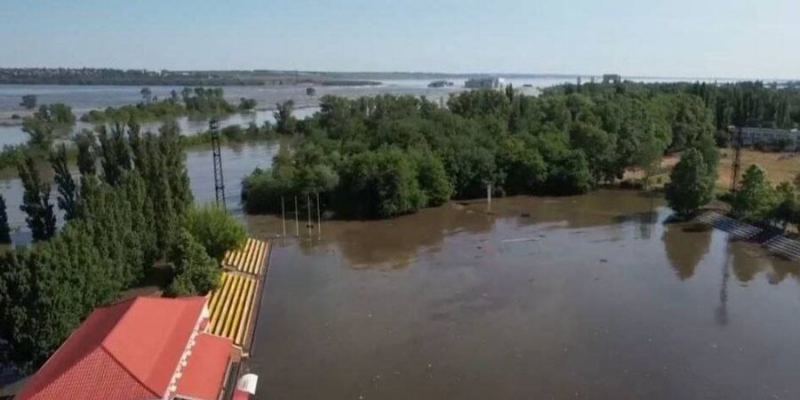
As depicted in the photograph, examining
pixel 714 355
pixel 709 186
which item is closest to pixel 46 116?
pixel 709 186

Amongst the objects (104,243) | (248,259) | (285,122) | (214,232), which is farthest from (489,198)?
(285,122)

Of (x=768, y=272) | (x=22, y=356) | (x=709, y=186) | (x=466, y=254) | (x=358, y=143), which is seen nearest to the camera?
(x=22, y=356)

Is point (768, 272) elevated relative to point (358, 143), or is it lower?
lower

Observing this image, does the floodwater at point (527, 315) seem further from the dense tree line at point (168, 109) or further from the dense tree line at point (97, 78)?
the dense tree line at point (97, 78)

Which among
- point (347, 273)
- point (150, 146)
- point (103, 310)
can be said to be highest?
point (150, 146)

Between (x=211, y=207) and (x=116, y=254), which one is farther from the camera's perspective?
(x=211, y=207)

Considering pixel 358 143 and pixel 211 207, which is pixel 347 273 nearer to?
pixel 211 207
